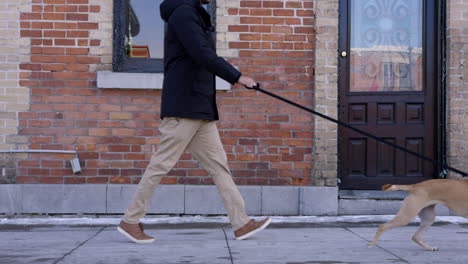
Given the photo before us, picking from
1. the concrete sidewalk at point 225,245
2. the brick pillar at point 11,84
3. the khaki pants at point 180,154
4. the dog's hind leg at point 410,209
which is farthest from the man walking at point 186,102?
the brick pillar at point 11,84

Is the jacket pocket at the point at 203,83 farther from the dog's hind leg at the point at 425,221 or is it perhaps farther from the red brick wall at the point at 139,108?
the dog's hind leg at the point at 425,221

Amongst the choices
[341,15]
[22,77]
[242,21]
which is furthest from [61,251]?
[341,15]

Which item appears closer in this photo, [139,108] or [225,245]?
[225,245]

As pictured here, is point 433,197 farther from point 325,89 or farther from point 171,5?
point 171,5

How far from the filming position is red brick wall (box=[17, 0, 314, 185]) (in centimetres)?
638

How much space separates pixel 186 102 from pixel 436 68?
3822mm

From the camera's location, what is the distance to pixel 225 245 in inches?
183

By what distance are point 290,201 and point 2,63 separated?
3639 mm

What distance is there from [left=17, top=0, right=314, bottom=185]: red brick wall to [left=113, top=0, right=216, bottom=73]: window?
1.06 ft

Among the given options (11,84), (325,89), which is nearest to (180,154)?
(325,89)

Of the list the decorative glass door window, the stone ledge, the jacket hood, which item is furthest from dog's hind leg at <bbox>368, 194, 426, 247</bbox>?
the decorative glass door window

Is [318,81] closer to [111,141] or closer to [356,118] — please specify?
[356,118]

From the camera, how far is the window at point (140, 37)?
6.62 m

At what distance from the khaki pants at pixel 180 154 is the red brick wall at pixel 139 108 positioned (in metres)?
1.61
